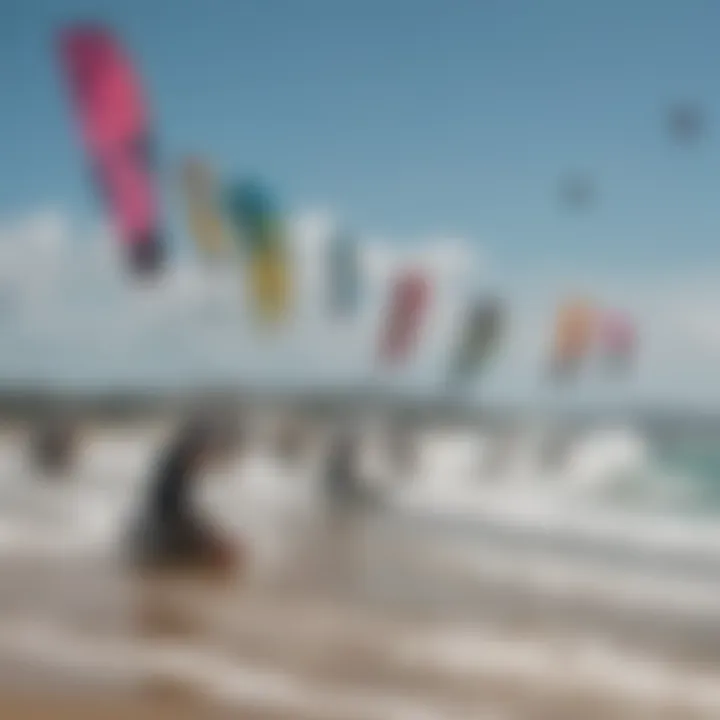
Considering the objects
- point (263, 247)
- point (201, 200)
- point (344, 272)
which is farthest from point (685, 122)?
point (201, 200)

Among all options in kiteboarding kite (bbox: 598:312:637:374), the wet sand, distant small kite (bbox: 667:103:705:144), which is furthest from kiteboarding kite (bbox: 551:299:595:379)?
the wet sand

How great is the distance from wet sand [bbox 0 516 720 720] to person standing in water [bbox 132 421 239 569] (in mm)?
63

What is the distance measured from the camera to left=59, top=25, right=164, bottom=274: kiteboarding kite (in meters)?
2.81

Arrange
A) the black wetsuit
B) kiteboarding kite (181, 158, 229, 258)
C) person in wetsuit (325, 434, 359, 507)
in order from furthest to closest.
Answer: person in wetsuit (325, 434, 359, 507) < the black wetsuit < kiteboarding kite (181, 158, 229, 258)

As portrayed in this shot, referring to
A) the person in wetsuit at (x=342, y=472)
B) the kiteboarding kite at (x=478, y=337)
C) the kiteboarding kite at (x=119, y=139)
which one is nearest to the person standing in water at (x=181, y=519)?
the person in wetsuit at (x=342, y=472)

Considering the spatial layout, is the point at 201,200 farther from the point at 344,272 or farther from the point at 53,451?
the point at 53,451

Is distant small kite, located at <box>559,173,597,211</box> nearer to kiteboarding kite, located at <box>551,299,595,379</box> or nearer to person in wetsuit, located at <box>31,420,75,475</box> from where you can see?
kiteboarding kite, located at <box>551,299,595,379</box>

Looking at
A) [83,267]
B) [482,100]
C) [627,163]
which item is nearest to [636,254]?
[627,163]

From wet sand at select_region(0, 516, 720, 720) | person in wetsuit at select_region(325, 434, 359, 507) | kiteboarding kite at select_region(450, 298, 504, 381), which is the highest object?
kiteboarding kite at select_region(450, 298, 504, 381)

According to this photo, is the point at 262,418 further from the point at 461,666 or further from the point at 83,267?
the point at 461,666

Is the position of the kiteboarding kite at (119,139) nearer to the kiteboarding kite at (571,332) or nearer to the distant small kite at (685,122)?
the kiteboarding kite at (571,332)

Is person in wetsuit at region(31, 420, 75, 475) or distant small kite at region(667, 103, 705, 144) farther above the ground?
distant small kite at region(667, 103, 705, 144)

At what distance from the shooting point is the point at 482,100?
2770mm

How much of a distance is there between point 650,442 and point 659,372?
54 cm
